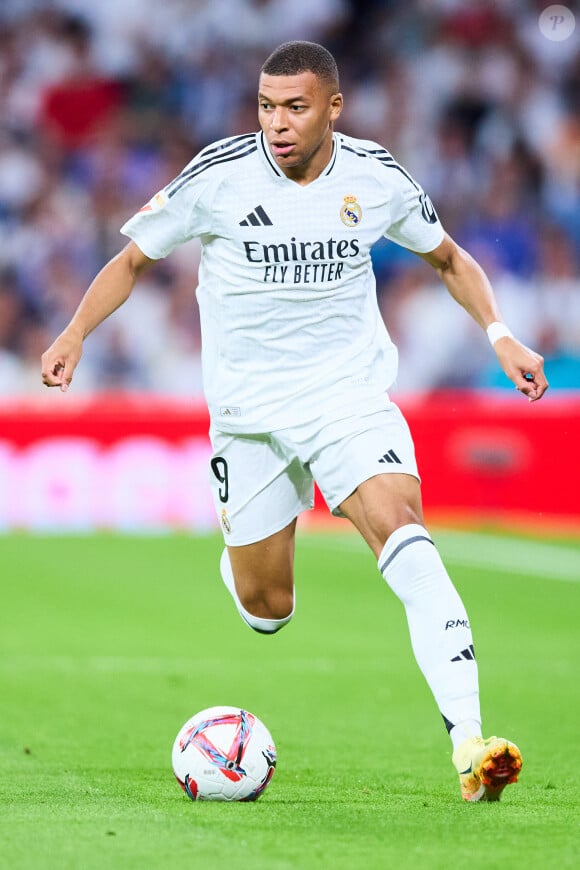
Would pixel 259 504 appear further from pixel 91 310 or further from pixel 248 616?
pixel 91 310

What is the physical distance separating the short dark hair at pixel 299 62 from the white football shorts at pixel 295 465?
117 centimetres

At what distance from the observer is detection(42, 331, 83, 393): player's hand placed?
511 centimetres

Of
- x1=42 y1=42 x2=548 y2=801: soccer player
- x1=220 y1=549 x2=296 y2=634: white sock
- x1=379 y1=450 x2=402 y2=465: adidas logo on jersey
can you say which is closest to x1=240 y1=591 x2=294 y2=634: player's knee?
x1=220 y1=549 x2=296 y2=634: white sock

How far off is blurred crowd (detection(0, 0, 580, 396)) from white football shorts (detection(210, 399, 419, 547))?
423 inches

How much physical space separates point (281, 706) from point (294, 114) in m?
3.28

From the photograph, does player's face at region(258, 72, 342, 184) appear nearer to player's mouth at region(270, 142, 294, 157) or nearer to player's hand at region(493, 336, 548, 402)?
player's mouth at region(270, 142, 294, 157)

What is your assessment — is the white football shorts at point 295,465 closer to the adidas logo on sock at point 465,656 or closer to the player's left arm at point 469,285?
the player's left arm at point 469,285

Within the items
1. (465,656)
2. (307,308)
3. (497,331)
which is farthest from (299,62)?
(465,656)

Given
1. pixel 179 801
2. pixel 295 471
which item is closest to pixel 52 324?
pixel 295 471

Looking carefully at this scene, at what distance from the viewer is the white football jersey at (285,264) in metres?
5.32

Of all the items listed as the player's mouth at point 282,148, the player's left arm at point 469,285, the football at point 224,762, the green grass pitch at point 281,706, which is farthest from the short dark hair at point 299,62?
the green grass pitch at point 281,706

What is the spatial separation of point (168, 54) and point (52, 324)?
4333mm

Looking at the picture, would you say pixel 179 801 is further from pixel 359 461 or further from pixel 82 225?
pixel 82 225

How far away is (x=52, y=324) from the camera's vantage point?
658 inches
